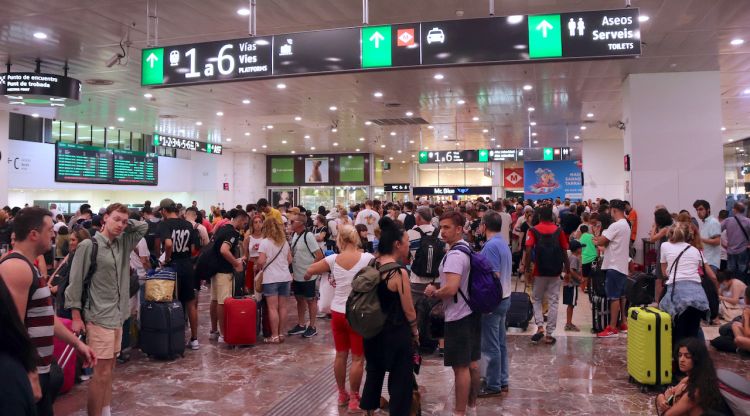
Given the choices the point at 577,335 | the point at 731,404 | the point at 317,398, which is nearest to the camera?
the point at 731,404

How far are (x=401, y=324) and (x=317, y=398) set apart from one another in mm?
1749

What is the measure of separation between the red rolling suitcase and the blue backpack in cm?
352

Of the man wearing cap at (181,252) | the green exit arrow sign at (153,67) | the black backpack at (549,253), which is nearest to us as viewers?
the black backpack at (549,253)

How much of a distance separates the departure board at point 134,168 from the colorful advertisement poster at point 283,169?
826 cm

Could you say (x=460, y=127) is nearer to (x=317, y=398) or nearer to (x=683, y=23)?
(x=683, y=23)

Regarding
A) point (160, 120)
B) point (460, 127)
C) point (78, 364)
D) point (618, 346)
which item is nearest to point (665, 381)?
point (618, 346)

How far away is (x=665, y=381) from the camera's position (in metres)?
4.98

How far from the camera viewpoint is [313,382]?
17.7 ft

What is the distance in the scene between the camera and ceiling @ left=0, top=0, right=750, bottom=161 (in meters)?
7.60

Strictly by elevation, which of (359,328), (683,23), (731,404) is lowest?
(731,404)

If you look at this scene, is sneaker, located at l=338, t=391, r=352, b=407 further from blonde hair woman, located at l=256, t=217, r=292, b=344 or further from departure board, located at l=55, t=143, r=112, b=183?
departure board, located at l=55, t=143, r=112, b=183

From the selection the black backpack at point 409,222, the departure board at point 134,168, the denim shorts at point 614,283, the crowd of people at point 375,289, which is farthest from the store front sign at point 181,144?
the denim shorts at point 614,283

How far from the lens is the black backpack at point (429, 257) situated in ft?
19.0

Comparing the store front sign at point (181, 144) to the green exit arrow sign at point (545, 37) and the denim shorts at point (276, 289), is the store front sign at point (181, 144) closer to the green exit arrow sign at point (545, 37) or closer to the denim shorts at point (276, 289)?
the denim shorts at point (276, 289)
